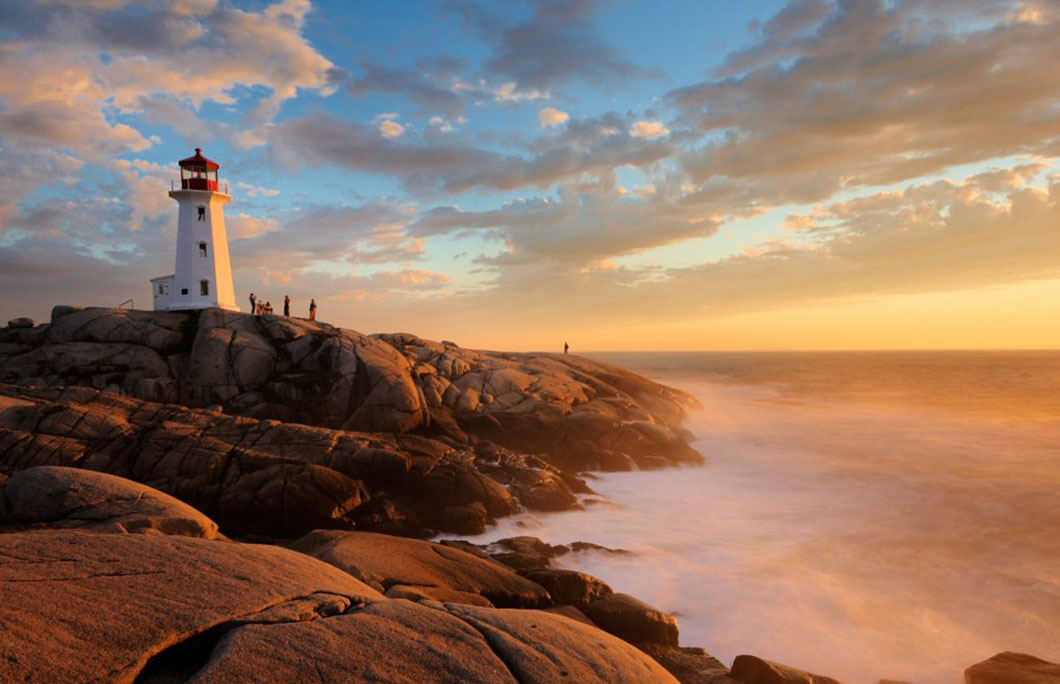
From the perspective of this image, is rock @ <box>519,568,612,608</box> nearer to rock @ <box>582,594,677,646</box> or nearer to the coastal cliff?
the coastal cliff

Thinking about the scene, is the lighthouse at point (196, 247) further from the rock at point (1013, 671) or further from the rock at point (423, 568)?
the rock at point (1013, 671)

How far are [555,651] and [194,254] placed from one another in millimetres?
36545

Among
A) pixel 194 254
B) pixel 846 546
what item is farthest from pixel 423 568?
pixel 194 254

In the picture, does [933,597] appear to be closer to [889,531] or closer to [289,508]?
[889,531]

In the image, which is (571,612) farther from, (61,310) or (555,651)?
(61,310)

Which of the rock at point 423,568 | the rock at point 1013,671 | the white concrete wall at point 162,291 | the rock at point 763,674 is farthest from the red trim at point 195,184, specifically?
the rock at point 1013,671

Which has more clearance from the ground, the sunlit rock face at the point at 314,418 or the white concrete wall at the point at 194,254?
the white concrete wall at the point at 194,254

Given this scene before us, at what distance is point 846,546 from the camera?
1864 cm

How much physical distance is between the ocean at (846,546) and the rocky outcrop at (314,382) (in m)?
3.38

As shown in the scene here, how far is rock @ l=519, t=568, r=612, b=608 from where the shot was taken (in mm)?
11859

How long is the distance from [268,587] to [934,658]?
45.0ft

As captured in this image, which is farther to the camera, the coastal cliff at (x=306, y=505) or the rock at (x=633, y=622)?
the rock at (x=633, y=622)


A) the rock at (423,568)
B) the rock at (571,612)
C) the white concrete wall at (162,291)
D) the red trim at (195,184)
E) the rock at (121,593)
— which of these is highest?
the red trim at (195,184)

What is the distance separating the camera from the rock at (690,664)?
31.6ft
